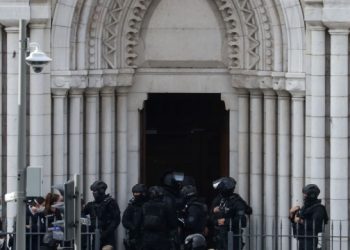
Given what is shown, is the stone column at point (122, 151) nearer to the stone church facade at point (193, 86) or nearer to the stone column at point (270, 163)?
the stone church facade at point (193, 86)

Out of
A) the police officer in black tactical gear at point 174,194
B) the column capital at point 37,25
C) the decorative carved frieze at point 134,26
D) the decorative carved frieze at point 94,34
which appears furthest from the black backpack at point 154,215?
the column capital at point 37,25

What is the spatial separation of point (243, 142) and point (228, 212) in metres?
1.95

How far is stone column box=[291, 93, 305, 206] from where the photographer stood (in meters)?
38.0

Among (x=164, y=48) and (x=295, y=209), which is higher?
(x=164, y=48)

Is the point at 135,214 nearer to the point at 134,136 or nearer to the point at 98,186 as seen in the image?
the point at 98,186

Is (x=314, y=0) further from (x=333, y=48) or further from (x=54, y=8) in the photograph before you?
(x=54, y=8)

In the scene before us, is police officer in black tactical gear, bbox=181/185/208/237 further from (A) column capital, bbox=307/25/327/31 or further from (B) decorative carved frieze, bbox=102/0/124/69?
(A) column capital, bbox=307/25/327/31

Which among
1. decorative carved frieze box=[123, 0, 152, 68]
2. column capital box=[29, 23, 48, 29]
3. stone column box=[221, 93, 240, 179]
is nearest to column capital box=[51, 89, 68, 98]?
column capital box=[29, 23, 48, 29]

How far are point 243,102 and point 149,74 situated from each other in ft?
5.06

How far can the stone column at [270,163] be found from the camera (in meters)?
38.5

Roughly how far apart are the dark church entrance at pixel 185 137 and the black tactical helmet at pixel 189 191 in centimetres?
237

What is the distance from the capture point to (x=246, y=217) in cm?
3784

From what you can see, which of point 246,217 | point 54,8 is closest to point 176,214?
point 246,217

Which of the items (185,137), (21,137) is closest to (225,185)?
(185,137)
